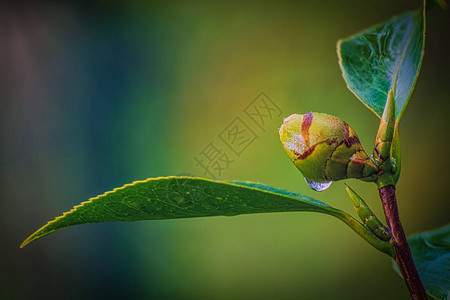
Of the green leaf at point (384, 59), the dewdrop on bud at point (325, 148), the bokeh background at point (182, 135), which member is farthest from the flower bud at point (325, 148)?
the bokeh background at point (182, 135)

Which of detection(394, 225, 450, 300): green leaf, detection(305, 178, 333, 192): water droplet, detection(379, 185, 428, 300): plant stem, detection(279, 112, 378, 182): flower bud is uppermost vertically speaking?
detection(279, 112, 378, 182): flower bud

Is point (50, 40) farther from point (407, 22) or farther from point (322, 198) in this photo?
point (407, 22)

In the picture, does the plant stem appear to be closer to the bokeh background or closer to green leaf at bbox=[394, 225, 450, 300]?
green leaf at bbox=[394, 225, 450, 300]

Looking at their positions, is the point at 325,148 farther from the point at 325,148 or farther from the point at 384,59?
the point at 384,59

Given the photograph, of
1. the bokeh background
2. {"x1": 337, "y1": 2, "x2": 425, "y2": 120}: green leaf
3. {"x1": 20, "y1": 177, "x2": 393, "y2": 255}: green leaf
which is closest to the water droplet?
{"x1": 20, "y1": 177, "x2": 393, "y2": 255}: green leaf

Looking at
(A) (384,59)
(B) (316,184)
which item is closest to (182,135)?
(A) (384,59)
